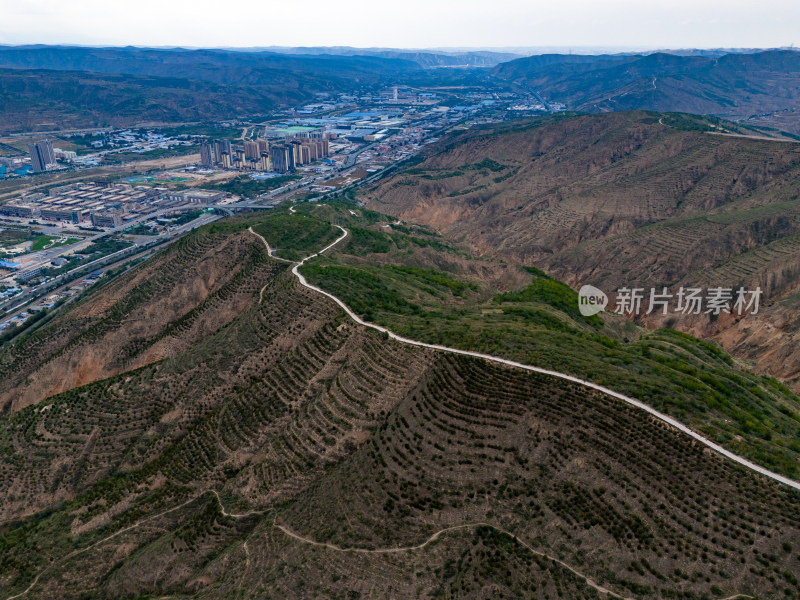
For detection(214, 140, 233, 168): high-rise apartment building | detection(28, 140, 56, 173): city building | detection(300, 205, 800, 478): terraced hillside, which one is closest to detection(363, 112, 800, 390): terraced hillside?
detection(300, 205, 800, 478): terraced hillside

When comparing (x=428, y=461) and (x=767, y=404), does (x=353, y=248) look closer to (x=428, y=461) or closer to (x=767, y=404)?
(x=428, y=461)

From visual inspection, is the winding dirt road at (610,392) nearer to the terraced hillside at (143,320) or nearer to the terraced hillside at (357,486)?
the terraced hillside at (357,486)

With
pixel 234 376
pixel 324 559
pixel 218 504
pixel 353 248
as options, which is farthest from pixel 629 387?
pixel 353 248

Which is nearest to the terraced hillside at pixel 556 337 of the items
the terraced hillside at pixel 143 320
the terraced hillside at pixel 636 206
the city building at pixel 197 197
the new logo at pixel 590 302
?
the new logo at pixel 590 302

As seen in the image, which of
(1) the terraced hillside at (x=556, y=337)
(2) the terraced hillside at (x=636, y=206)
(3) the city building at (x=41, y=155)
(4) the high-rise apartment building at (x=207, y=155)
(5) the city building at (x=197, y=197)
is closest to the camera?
(1) the terraced hillside at (x=556, y=337)

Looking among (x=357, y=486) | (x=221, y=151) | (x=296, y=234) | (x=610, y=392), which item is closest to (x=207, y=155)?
(x=221, y=151)

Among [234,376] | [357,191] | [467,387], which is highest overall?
[467,387]

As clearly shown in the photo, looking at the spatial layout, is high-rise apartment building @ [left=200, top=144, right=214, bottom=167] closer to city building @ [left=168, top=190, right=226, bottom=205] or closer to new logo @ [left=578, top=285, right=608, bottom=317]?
city building @ [left=168, top=190, right=226, bottom=205]
